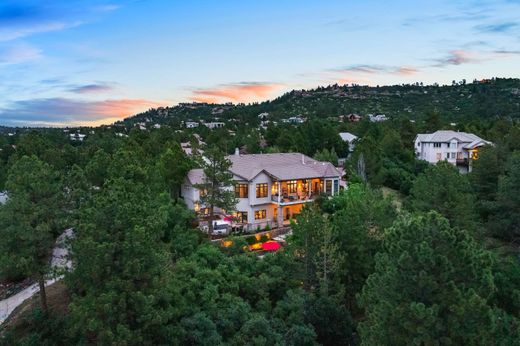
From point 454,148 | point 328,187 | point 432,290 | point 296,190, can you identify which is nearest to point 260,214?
point 296,190

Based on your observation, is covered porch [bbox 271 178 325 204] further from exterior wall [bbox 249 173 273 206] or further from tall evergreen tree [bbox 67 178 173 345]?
tall evergreen tree [bbox 67 178 173 345]

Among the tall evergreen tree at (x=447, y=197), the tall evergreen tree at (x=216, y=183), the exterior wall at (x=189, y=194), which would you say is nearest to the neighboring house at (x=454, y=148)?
the tall evergreen tree at (x=447, y=197)

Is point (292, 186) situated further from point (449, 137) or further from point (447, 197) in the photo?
point (449, 137)

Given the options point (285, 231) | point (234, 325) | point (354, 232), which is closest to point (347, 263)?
point (354, 232)

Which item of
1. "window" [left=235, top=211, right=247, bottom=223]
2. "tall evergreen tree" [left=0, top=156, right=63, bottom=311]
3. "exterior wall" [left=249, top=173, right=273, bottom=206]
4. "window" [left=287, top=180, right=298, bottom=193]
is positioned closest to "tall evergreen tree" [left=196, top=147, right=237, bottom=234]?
"exterior wall" [left=249, top=173, right=273, bottom=206]

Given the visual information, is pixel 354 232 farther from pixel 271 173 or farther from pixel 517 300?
pixel 271 173

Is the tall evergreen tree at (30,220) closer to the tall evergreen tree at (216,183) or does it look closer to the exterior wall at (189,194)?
the tall evergreen tree at (216,183)

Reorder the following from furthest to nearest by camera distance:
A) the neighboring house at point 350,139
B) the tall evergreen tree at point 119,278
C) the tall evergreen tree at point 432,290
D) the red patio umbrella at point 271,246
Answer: the neighboring house at point 350,139 < the red patio umbrella at point 271,246 < the tall evergreen tree at point 119,278 < the tall evergreen tree at point 432,290
